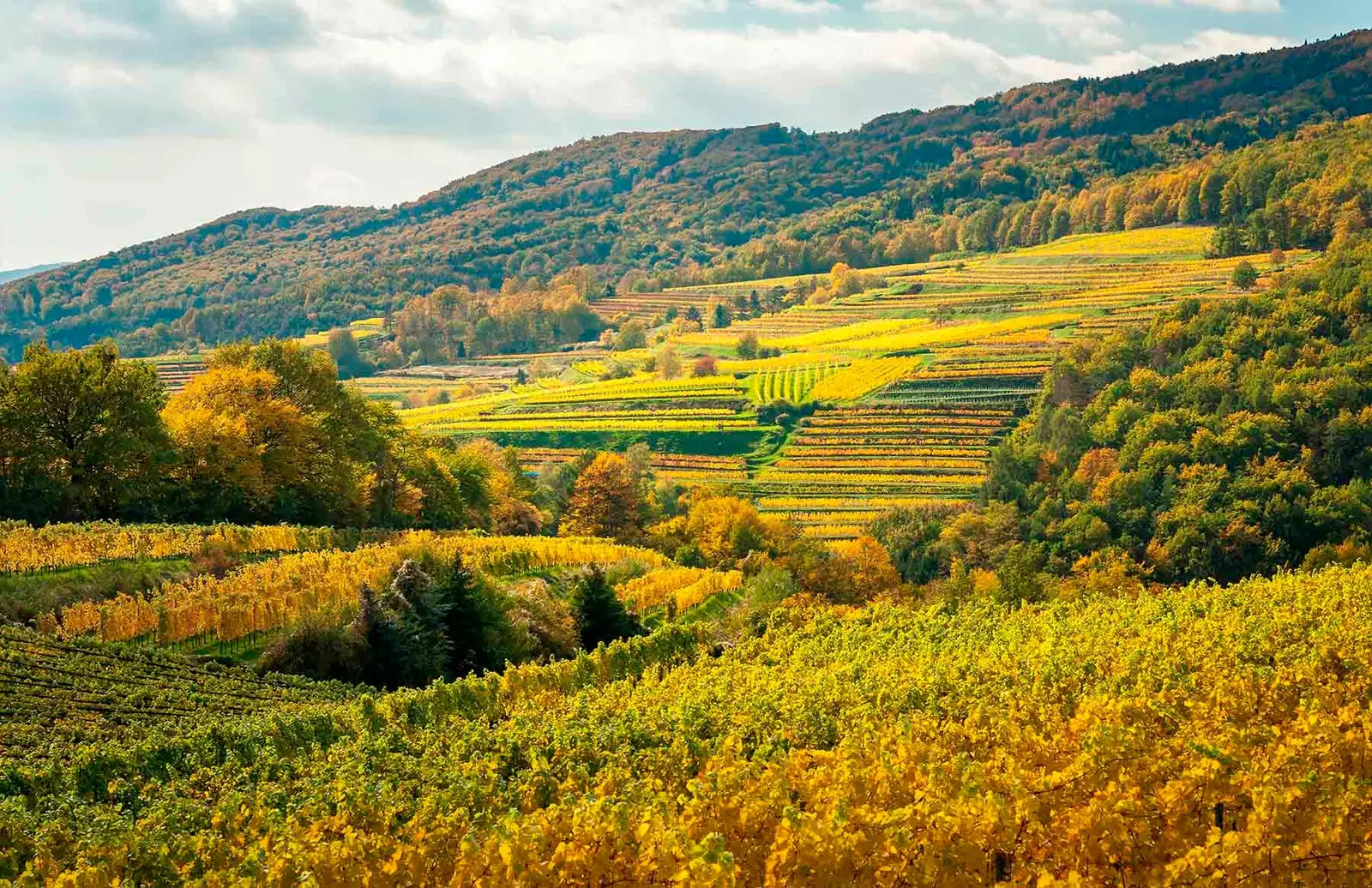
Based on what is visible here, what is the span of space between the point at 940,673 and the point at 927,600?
24.6 m

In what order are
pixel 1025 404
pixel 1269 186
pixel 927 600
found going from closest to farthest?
1. pixel 927 600
2. pixel 1025 404
3. pixel 1269 186

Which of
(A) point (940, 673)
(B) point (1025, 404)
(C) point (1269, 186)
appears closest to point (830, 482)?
(B) point (1025, 404)

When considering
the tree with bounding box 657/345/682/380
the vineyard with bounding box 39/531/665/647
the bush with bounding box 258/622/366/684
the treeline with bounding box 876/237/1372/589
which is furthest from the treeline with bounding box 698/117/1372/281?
the bush with bounding box 258/622/366/684

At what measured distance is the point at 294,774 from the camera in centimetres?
1948

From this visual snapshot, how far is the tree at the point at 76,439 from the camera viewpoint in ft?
137

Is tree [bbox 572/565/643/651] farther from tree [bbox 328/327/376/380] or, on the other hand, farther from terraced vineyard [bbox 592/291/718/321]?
terraced vineyard [bbox 592/291/718/321]

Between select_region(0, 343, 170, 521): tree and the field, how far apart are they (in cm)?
3967

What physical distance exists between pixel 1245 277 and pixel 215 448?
9174cm

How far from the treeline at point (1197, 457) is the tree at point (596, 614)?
2438cm

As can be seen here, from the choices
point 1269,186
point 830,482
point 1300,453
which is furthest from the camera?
point 1269,186

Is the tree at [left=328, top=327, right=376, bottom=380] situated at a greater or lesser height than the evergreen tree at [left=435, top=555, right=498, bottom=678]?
greater

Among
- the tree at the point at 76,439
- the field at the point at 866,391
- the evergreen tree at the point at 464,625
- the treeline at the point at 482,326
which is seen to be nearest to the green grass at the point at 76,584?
the evergreen tree at the point at 464,625

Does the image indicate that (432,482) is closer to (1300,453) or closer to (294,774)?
(294,774)

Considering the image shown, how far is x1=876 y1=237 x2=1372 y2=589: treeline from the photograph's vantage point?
67750 mm
